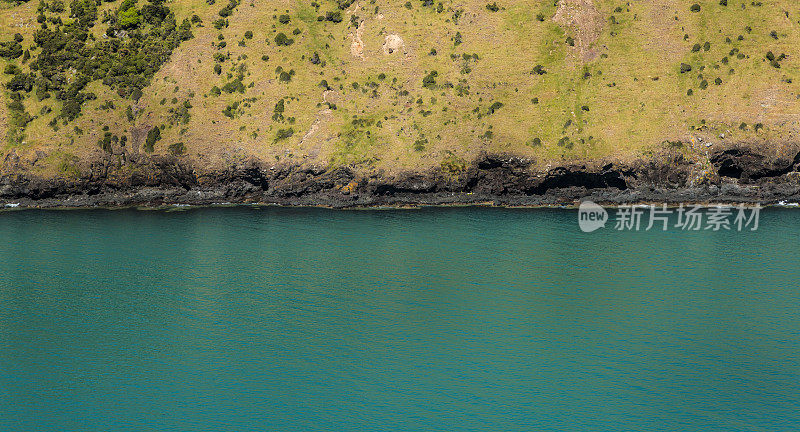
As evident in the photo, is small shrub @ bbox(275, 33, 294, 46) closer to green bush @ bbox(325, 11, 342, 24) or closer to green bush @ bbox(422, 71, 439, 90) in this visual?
green bush @ bbox(325, 11, 342, 24)

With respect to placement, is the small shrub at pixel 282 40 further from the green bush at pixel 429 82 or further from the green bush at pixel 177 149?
the green bush at pixel 177 149

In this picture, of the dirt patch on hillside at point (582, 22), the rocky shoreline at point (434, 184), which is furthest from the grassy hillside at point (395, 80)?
the rocky shoreline at point (434, 184)

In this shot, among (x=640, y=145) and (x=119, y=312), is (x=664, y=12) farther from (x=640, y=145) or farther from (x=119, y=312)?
(x=119, y=312)

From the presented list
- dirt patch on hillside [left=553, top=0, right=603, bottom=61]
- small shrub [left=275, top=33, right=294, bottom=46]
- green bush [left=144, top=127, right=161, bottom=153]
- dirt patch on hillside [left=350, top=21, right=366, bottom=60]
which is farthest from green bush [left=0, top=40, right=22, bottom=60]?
dirt patch on hillside [left=553, top=0, right=603, bottom=61]

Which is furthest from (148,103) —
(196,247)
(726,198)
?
(726,198)

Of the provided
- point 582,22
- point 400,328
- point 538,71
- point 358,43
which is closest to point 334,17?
point 358,43

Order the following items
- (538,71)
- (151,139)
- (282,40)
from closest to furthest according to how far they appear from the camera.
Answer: (151,139)
(538,71)
(282,40)

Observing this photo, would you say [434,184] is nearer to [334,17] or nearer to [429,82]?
[429,82]
